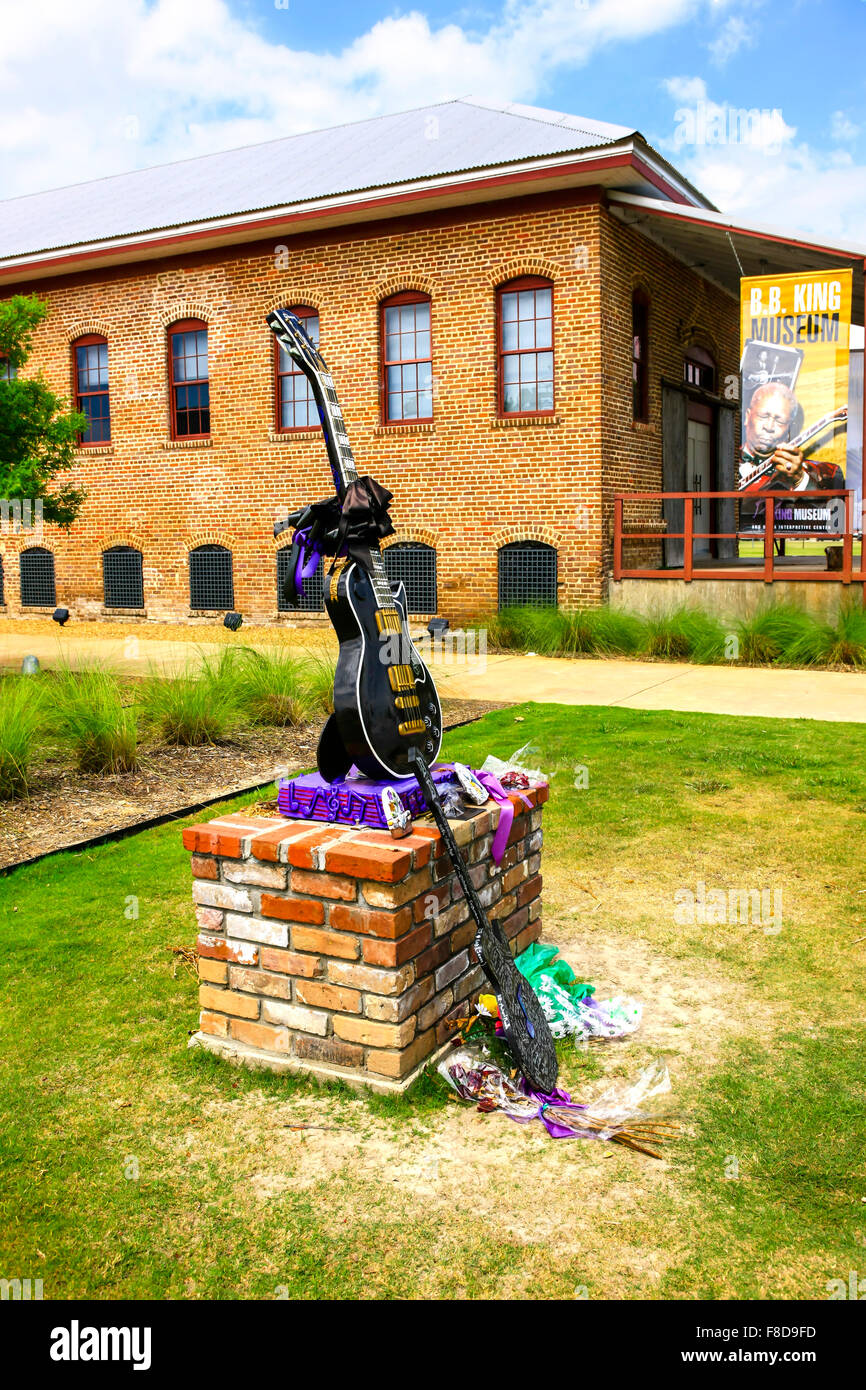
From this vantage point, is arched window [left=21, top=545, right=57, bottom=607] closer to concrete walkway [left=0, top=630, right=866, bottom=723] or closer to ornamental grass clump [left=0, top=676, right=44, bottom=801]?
concrete walkway [left=0, top=630, right=866, bottom=723]

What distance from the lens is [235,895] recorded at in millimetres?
3621

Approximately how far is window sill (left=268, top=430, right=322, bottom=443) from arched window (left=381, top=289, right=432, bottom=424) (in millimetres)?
1269

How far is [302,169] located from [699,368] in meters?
7.70

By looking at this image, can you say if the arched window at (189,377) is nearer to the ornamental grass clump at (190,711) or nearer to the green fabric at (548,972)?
the ornamental grass clump at (190,711)

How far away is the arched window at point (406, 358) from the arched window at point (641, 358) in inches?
123

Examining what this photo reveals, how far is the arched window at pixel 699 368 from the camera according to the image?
19.1m

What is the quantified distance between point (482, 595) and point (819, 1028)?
12545 millimetres

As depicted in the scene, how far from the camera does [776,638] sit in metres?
12.4

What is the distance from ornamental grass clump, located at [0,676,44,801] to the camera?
22.7 ft

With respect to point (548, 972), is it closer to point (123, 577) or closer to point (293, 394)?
point (293, 394)

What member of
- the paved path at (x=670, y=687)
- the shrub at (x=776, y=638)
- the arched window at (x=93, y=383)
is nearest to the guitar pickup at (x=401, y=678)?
the paved path at (x=670, y=687)

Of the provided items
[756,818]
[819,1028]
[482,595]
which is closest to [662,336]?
[482,595]

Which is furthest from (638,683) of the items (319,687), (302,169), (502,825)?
(302,169)

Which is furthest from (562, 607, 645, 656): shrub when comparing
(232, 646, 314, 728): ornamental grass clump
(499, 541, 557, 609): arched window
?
(232, 646, 314, 728): ornamental grass clump
